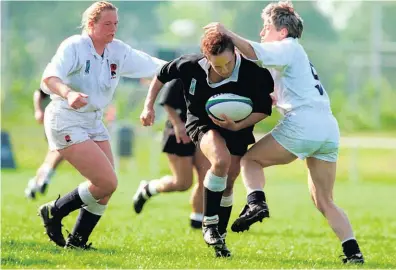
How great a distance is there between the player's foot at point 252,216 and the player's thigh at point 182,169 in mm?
2943

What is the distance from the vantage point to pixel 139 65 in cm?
781

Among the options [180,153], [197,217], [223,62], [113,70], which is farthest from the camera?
[197,217]

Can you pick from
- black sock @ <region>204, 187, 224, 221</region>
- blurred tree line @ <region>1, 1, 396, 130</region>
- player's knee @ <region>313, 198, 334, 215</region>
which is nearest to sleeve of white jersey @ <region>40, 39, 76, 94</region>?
black sock @ <region>204, 187, 224, 221</region>

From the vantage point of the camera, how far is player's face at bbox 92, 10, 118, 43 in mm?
7348

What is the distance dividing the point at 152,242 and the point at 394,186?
13724mm

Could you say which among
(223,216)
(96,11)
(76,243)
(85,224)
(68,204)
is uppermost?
(96,11)

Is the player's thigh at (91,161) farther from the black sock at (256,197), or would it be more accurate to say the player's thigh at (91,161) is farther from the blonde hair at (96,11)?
the black sock at (256,197)

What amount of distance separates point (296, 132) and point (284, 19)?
840mm

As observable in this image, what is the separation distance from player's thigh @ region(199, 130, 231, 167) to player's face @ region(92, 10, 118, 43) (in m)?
1.08

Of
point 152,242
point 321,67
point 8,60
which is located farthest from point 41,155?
point 152,242

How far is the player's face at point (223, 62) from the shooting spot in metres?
6.82

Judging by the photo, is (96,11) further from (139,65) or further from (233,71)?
(233,71)

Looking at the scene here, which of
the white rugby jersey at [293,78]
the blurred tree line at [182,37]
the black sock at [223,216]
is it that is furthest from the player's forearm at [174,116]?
the blurred tree line at [182,37]

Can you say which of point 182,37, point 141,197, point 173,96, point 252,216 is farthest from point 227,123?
point 182,37
